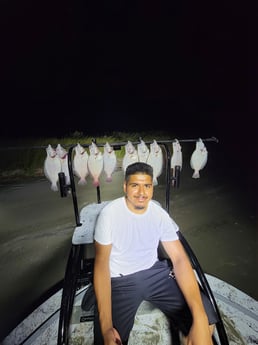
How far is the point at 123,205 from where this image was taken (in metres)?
1.59

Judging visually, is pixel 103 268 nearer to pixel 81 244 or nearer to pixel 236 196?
pixel 81 244

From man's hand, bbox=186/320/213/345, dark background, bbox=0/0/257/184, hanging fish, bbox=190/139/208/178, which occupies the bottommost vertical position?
man's hand, bbox=186/320/213/345

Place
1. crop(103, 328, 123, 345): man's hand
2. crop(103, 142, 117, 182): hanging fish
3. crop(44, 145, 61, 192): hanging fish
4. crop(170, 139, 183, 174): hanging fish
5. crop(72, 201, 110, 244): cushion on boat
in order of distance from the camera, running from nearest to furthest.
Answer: crop(103, 328, 123, 345): man's hand < crop(72, 201, 110, 244): cushion on boat < crop(44, 145, 61, 192): hanging fish < crop(103, 142, 117, 182): hanging fish < crop(170, 139, 183, 174): hanging fish

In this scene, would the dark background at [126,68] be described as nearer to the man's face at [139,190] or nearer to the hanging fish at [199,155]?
the hanging fish at [199,155]

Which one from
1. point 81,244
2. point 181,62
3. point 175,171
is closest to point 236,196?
point 175,171

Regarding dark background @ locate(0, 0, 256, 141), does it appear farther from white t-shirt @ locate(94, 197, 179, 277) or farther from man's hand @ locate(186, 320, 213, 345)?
man's hand @ locate(186, 320, 213, 345)

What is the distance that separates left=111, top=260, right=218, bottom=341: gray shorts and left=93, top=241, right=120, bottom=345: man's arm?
0.33ft

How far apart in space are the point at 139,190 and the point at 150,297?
724mm

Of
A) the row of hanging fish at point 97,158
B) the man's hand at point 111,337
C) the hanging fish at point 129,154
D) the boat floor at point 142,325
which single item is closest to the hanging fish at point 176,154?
the row of hanging fish at point 97,158

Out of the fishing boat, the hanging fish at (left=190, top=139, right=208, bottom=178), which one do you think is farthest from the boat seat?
the hanging fish at (left=190, top=139, right=208, bottom=178)

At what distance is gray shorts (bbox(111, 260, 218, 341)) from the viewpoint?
139 cm

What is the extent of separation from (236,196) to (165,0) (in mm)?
6463

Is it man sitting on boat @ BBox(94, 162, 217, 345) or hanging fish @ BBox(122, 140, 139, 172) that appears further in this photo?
hanging fish @ BBox(122, 140, 139, 172)

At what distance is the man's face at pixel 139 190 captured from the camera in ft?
5.02
